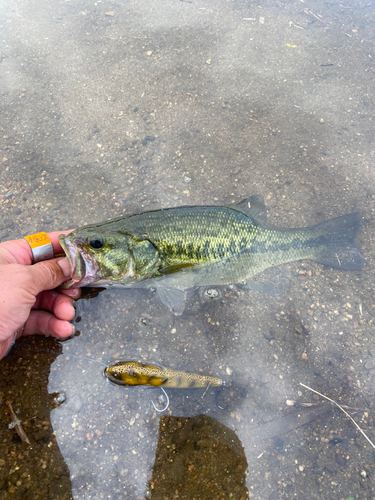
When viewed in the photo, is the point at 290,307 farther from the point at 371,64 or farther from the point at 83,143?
the point at 371,64

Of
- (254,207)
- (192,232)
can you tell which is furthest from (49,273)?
(254,207)

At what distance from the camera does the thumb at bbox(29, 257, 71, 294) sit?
2711 millimetres

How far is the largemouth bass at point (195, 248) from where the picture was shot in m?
3.08

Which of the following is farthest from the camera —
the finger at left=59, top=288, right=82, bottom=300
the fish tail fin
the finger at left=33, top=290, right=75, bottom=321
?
the fish tail fin

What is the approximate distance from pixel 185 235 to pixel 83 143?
2481mm

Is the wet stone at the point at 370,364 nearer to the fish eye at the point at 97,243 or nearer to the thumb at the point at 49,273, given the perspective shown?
the fish eye at the point at 97,243

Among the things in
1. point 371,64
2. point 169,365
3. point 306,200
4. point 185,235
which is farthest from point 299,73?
point 169,365

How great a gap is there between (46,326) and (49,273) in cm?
64

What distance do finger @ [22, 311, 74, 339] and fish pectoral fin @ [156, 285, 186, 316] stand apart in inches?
39.0

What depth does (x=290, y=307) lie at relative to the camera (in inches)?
139

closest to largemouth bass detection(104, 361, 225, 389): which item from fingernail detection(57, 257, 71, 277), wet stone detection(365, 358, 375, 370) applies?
fingernail detection(57, 257, 71, 277)

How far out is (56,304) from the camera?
311 centimetres

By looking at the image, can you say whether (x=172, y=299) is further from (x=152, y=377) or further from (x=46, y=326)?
(x=46, y=326)

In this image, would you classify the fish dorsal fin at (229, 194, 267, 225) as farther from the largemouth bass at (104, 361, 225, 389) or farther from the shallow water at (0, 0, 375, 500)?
the largemouth bass at (104, 361, 225, 389)
